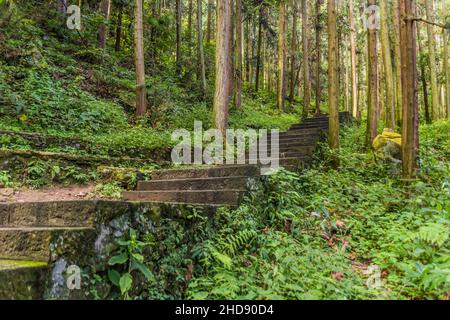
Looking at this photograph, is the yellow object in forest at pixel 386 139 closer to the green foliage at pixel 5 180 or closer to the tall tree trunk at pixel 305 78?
the green foliage at pixel 5 180

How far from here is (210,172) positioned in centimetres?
560

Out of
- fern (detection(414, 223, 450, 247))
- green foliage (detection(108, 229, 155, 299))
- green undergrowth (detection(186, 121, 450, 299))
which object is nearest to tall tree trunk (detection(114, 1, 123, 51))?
green undergrowth (detection(186, 121, 450, 299))

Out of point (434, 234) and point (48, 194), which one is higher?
point (48, 194)

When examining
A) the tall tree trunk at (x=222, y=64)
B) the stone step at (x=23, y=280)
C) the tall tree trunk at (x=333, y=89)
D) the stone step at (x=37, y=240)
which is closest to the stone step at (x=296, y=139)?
the tall tree trunk at (x=333, y=89)

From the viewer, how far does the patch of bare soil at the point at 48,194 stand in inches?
195

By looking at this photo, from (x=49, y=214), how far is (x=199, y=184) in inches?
94.9

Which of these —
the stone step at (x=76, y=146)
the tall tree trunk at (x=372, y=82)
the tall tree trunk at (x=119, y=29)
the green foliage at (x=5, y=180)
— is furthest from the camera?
the tall tree trunk at (x=119, y=29)

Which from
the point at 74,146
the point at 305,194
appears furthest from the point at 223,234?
the point at 74,146

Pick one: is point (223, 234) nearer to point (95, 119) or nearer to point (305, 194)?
point (305, 194)

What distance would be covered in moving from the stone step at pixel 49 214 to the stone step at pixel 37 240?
0.21m

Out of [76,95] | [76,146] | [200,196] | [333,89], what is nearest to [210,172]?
[200,196]

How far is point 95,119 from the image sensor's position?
9.72 m

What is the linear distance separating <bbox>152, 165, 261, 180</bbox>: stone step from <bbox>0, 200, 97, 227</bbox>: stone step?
2.61 metres

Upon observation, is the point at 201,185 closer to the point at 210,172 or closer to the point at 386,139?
the point at 210,172
